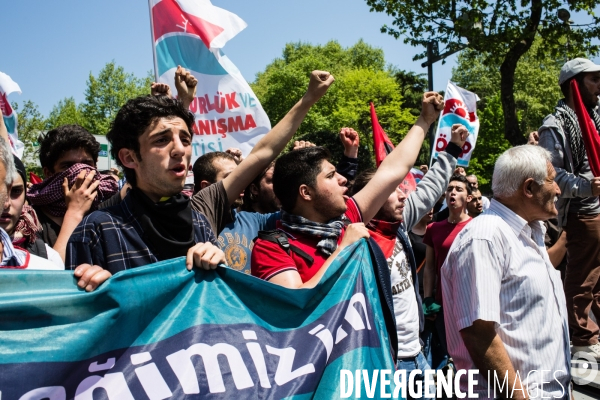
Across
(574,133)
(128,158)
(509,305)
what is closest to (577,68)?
(574,133)

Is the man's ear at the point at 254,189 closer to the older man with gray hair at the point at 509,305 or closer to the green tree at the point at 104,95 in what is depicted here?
the older man with gray hair at the point at 509,305

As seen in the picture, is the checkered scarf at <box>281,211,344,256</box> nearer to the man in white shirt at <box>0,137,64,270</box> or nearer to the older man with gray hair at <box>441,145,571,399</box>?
the older man with gray hair at <box>441,145,571,399</box>

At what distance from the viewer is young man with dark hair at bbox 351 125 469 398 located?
3.51m

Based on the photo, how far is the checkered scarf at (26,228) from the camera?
287 centimetres

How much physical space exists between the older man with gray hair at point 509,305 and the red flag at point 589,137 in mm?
1918

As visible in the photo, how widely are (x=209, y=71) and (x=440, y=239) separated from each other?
2.69m

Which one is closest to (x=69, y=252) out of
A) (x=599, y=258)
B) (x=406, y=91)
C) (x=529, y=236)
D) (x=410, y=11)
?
(x=529, y=236)

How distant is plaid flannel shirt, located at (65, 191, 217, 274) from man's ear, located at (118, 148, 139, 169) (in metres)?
0.26

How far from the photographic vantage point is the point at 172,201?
2416 mm

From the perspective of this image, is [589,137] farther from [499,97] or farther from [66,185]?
[499,97]

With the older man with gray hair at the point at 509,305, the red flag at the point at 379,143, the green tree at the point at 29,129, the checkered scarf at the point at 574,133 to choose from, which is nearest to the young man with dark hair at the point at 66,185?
the older man with gray hair at the point at 509,305

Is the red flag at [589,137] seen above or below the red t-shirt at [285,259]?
above

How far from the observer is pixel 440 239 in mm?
5621

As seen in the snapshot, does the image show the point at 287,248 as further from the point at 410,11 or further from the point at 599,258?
the point at 410,11
